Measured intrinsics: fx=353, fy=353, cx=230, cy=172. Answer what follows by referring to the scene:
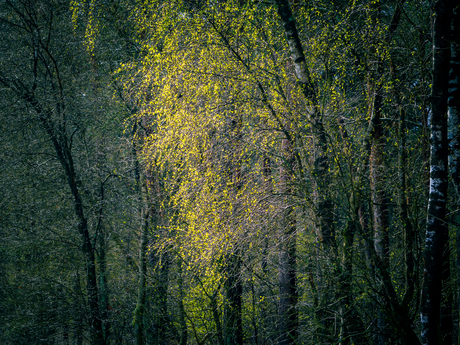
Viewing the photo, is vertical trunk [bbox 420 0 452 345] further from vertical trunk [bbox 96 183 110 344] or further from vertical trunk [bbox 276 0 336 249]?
vertical trunk [bbox 96 183 110 344]

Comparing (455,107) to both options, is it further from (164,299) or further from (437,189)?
(164,299)

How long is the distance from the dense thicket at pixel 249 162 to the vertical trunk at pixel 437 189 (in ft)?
0.05

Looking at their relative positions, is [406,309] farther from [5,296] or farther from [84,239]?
[5,296]

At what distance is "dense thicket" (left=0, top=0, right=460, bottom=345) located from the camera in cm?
410

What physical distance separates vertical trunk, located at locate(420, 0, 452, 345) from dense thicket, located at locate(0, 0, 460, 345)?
0.02m

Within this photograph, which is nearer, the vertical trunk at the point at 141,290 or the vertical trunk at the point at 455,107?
the vertical trunk at the point at 455,107

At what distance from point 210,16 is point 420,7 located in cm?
322

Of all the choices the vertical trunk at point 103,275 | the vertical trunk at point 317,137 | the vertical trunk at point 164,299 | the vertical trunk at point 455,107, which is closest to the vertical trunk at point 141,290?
the vertical trunk at point 164,299

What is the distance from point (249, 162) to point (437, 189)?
2895 mm

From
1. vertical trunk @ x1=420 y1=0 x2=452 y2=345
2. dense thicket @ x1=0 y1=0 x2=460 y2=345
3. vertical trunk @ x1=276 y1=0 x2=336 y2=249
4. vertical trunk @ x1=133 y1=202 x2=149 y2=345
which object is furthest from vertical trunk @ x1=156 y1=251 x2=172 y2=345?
vertical trunk @ x1=420 y1=0 x2=452 y2=345

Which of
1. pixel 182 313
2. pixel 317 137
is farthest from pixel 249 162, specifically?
pixel 182 313

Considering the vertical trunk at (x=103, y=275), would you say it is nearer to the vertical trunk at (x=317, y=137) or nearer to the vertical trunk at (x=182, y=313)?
the vertical trunk at (x=182, y=313)

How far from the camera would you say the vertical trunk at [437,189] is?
11.4 ft

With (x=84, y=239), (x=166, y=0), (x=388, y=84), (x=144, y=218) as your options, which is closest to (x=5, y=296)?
Result: (x=84, y=239)
